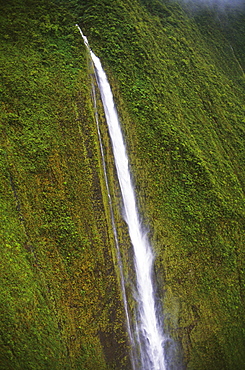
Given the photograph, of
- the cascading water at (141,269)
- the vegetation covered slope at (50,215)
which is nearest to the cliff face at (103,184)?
the vegetation covered slope at (50,215)

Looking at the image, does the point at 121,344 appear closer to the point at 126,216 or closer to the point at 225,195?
the point at 126,216

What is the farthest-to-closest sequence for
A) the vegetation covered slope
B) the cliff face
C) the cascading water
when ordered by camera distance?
1. the cascading water
2. the cliff face
3. the vegetation covered slope

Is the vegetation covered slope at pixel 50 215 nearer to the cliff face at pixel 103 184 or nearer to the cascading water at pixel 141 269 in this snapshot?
the cliff face at pixel 103 184

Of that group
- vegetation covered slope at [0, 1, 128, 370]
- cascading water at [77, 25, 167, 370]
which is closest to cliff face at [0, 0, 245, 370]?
vegetation covered slope at [0, 1, 128, 370]

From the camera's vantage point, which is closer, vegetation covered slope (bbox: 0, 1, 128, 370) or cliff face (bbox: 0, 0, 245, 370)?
vegetation covered slope (bbox: 0, 1, 128, 370)

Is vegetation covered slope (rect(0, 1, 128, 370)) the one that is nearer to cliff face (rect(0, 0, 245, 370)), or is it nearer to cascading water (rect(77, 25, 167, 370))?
cliff face (rect(0, 0, 245, 370))

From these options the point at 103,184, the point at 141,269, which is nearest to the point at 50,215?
the point at 103,184

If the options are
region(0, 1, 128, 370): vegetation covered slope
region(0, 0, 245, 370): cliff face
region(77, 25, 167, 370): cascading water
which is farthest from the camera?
region(77, 25, 167, 370): cascading water
